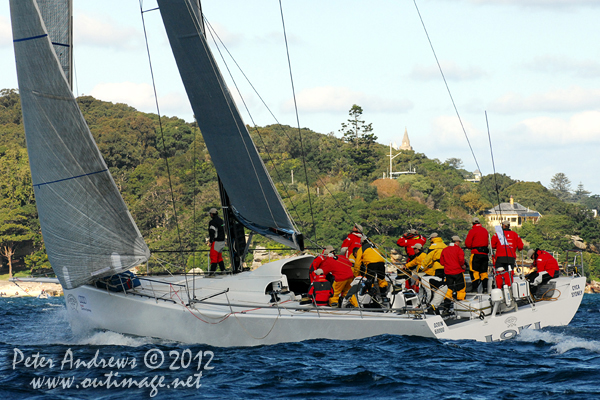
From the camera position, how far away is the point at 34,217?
45625 millimetres

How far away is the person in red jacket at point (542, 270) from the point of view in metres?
11.0

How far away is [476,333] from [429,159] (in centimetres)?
7342

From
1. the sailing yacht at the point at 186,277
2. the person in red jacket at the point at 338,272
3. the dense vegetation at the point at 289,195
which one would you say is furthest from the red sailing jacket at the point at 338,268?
the dense vegetation at the point at 289,195

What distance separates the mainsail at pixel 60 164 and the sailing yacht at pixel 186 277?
15 mm

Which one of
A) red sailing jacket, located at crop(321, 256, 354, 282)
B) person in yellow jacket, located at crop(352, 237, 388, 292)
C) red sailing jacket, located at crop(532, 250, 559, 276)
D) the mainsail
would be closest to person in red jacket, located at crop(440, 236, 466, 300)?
person in yellow jacket, located at crop(352, 237, 388, 292)

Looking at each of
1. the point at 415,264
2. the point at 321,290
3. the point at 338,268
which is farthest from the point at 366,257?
the point at 415,264

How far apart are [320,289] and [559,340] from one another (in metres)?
3.52

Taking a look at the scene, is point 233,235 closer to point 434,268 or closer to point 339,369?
point 434,268

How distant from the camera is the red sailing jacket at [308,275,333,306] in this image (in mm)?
9719

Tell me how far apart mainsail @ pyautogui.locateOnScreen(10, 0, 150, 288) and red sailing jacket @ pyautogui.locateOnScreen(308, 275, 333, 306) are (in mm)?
3179

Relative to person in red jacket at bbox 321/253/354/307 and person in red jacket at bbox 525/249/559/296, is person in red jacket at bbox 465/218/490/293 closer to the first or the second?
person in red jacket at bbox 525/249/559/296

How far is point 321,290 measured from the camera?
9.72 m

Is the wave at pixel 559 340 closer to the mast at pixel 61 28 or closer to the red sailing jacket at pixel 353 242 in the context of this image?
the red sailing jacket at pixel 353 242

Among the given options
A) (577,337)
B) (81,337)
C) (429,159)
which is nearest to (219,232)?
(81,337)
